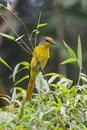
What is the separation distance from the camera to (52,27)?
9250 mm

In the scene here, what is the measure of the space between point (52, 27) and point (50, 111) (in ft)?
18.6

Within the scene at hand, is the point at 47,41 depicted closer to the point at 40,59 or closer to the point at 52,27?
the point at 40,59

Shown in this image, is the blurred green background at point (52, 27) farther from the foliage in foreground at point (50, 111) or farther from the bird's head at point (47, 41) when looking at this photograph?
the foliage in foreground at point (50, 111)

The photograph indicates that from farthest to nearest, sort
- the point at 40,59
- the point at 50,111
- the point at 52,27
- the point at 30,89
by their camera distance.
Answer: the point at 52,27 < the point at 40,59 < the point at 30,89 < the point at 50,111

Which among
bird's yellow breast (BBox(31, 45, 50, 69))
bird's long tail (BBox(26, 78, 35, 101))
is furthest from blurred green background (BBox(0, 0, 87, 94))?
bird's long tail (BBox(26, 78, 35, 101))

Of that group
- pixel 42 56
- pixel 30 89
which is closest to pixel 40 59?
pixel 42 56

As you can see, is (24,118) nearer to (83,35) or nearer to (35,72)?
(35,72)

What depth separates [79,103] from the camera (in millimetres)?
3793

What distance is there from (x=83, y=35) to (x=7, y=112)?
6115 millimetres

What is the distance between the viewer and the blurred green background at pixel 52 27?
9.06m

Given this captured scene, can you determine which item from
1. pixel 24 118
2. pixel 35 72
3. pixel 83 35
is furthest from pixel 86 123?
pixel 83 35

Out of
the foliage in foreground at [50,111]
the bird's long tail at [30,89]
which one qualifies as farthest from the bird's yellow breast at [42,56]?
the foliage in foreground at [50,111]

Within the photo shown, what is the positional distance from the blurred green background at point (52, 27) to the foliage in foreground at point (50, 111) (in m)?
4.56

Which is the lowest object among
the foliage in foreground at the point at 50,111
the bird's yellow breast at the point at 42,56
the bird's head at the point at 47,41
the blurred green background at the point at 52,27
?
the blurred green background at the point at 52,27
